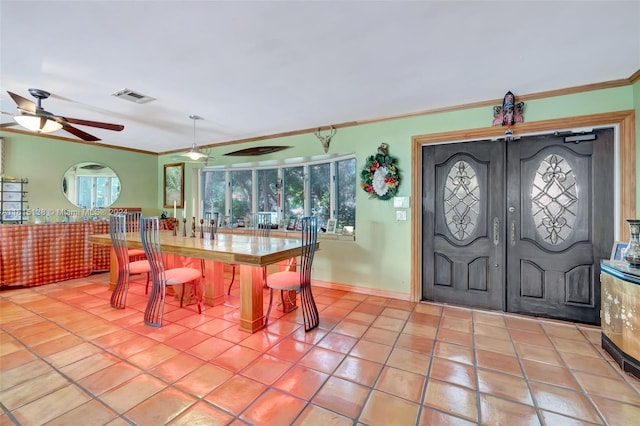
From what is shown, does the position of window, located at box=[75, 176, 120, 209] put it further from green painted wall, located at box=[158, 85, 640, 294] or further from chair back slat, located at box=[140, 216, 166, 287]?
green painted wall, located at box=[158, 85, 640, 294]

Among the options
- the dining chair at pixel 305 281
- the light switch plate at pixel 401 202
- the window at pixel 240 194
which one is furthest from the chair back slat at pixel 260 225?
the light switch plate at pixel 401 202

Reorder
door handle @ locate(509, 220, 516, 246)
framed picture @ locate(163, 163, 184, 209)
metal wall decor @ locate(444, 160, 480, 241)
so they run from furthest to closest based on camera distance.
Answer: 1. framed picture @ locate(163, 163, 184, 209)
2. metal wall decor @ locate(444, 160, 480, 241)
3. door handle @ locate(509, 220, 516, 246)

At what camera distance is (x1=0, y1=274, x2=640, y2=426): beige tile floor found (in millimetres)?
1603

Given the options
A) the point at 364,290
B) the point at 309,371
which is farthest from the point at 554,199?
the point at 309,371

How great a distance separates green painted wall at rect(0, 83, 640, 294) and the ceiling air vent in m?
1.88

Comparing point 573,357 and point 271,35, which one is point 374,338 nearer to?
point 573,357

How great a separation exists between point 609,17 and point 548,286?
2368mm

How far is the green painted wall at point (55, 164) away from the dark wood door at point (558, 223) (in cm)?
640

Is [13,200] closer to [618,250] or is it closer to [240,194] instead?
[240,194]

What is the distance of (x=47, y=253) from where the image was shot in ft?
13.6

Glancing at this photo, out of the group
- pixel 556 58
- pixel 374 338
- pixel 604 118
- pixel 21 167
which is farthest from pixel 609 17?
pixel 21 167

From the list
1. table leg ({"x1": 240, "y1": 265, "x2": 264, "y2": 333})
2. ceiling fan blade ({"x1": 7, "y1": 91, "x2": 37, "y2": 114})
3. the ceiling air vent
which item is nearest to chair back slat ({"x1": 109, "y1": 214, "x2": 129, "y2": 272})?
ceiling fan blade ({"x1": 7, "y1": 91, "x2": 37, "y2": 114})

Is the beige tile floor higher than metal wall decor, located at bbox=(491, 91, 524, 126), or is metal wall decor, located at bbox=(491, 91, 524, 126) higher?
metal wall decor, located at bbox=(491, 91, 524, 126)

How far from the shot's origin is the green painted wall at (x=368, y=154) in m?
2.81
